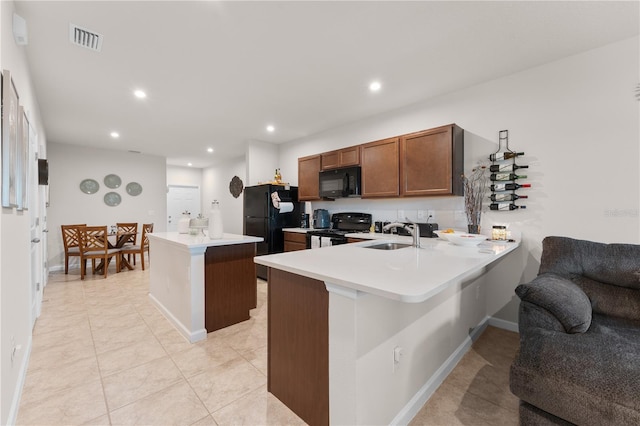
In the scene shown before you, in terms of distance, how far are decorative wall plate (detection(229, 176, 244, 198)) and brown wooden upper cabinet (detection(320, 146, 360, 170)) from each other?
3162 mm

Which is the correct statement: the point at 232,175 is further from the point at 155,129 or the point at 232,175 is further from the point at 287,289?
the point at 287,289

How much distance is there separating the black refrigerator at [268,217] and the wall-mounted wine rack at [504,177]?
2.97 meters

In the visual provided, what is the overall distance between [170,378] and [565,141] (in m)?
3.83

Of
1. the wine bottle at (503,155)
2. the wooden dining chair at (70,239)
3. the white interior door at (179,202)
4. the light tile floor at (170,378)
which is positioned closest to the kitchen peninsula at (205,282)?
the light tile floor at (170,378)

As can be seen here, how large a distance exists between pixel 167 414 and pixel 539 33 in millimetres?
3739

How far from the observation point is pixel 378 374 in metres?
1.32

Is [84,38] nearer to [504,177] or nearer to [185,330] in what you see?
[185,330]

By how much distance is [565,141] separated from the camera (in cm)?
247

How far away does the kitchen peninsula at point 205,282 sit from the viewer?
2.46 metres

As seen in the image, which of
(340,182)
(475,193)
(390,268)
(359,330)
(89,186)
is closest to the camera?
(359,330)

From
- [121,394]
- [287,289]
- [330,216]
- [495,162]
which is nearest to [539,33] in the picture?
[495,162]

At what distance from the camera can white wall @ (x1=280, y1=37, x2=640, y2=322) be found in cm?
222

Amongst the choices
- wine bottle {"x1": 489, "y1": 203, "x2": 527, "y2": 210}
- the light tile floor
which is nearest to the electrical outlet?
the light tile floor

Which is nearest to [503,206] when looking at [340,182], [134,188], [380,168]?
[380,168]
